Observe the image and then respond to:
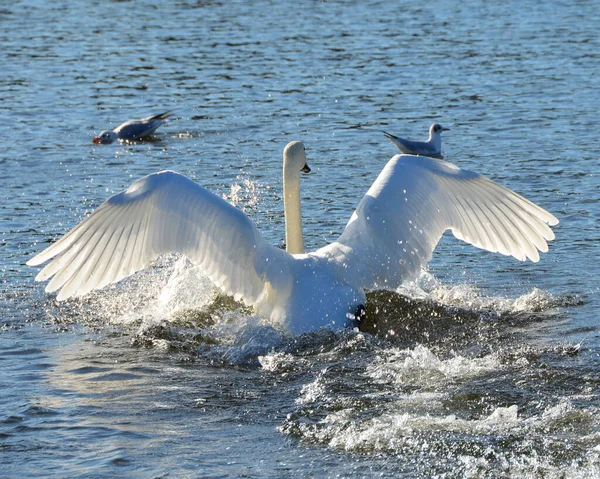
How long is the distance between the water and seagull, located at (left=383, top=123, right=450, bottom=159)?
0.87ft

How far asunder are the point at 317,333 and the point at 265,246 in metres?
0.73

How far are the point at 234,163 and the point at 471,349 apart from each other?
649cm

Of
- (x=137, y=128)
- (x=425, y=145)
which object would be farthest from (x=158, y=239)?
(x=137, y=128)

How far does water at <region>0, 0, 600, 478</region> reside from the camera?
21.7 feet

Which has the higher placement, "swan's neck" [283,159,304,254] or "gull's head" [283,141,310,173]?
"gull's head" [283,141,310,173]

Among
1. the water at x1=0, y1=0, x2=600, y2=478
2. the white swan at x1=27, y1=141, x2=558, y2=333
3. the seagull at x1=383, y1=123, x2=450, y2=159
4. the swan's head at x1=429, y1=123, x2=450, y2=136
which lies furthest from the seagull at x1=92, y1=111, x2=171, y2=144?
the white swan at x1=27, y1=141, x2=558, y2=333

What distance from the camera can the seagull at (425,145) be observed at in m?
14.3

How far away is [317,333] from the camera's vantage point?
27.1 feet

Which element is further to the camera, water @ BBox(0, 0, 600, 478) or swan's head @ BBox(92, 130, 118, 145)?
swan's head @ BBox(92, 130, 118, 145)

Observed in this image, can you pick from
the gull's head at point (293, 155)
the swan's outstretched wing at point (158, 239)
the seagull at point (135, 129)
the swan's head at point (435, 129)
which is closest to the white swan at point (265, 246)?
the swan's outstretched wing at point (158, 239)

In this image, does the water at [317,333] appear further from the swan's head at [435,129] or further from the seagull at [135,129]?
the swan's head at [435,129]

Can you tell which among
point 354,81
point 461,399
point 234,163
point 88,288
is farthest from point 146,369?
point 354,81

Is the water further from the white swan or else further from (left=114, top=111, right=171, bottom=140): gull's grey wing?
the white swan

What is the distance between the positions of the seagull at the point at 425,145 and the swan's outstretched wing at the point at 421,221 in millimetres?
4996
